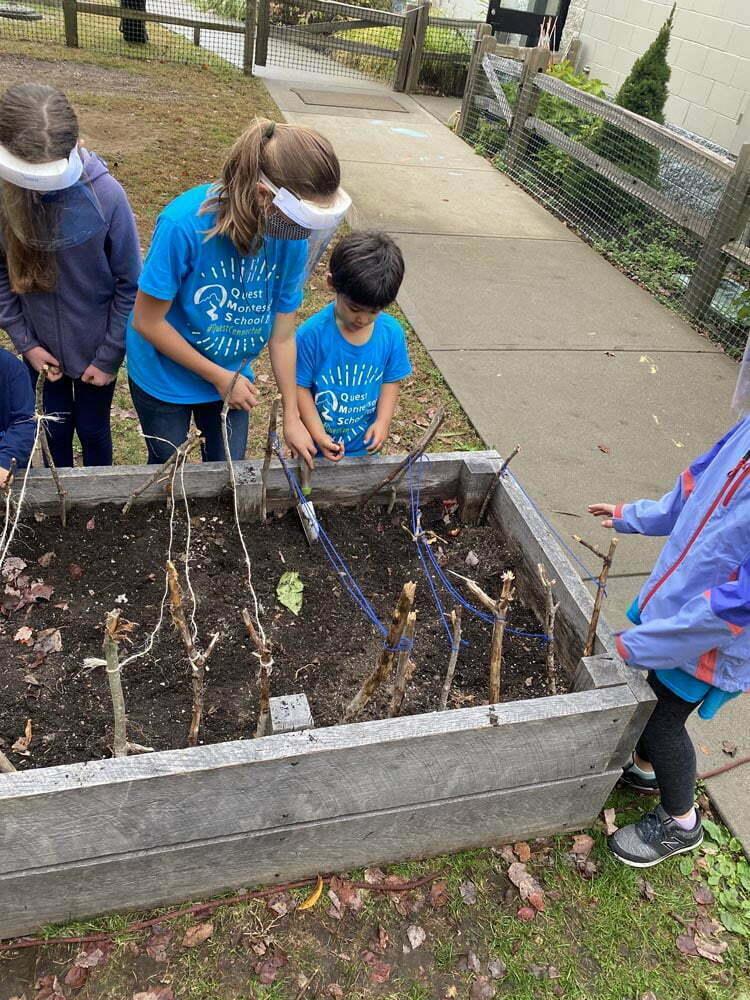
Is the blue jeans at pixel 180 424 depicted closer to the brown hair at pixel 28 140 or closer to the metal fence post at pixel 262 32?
the brown hair at pixel 28 140

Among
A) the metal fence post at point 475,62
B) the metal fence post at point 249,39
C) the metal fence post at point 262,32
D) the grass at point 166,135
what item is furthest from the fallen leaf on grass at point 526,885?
the metal fence post at point 262,32

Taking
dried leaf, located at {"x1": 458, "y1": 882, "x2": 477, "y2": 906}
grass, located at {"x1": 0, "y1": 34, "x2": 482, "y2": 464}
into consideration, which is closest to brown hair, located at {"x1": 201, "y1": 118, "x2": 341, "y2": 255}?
grass, located at {"x1": 0, "y1": 34, "x2": 482, "y2": 464}

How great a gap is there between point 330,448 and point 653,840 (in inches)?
72.7

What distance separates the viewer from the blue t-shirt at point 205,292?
244 cm

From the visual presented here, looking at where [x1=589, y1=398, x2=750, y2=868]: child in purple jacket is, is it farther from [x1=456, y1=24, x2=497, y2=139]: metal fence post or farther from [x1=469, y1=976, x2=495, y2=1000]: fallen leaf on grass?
[x1=456, y1=24, x2=497, y2=139]: metal fence post

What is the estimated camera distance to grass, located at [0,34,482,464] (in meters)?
4.76

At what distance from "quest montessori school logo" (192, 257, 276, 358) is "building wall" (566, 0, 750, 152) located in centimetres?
803

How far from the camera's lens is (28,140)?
2.26 meters

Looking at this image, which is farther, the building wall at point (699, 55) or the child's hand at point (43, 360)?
the building wall at point (699, 55)

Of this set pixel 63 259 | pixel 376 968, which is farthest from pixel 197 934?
pixel 63 259

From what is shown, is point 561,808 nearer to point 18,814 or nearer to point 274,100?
point 18,814

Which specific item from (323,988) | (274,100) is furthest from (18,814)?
(274,100)

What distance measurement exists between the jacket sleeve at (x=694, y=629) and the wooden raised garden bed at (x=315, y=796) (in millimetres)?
150

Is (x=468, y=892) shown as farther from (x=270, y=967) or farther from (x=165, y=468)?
(x=165, y=468)
